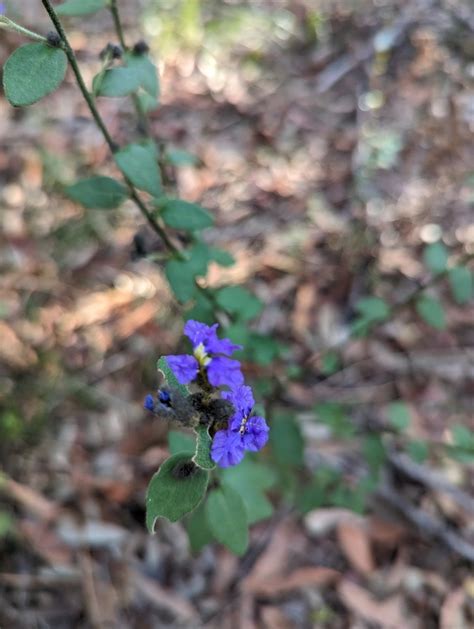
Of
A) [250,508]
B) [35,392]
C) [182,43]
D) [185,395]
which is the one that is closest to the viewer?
[185,395]

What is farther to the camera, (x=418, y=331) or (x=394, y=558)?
(x=418, y=331)

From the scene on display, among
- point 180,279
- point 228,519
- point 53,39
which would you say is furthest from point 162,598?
point 53,39

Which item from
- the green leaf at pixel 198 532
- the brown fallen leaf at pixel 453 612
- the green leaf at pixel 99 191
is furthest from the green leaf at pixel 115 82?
the brown fallen leaf at pixel 453 612

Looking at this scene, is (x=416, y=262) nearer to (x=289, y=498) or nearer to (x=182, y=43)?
(x=289, y=498)

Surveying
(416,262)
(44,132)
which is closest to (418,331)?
(416,262)

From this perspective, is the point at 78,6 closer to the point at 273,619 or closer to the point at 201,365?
the point at 201,365

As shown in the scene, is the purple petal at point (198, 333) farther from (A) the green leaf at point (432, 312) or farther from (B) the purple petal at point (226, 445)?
(A) the green leaf at point (432, 312)

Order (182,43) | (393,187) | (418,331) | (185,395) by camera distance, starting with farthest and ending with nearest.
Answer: (182,43) < (393,187) < (418,331) < (185,395)
